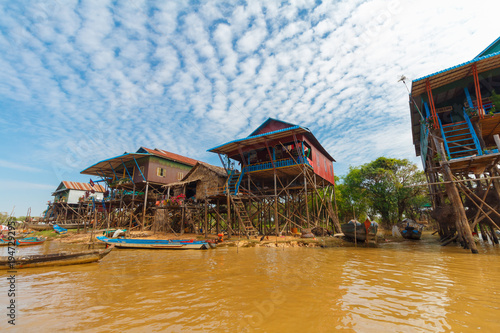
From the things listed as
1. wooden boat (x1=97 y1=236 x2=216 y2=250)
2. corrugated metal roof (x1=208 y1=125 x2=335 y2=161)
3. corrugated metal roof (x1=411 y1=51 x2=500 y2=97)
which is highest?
corrugated metal roof (x1=411 y1=51 x2=500 y2=97)

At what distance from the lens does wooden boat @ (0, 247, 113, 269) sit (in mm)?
8133

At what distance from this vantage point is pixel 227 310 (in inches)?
171

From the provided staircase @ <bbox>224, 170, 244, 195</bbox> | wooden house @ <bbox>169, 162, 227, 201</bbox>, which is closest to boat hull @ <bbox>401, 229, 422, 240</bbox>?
staircase @ <bbox>224, 170, 244, 195</bbox>

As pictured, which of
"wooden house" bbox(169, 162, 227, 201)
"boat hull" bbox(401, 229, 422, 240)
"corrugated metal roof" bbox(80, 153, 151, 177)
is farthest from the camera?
"corrugated metal roof" bbox(80, 153, 151, 177)

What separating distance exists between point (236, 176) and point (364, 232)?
36.7 feet

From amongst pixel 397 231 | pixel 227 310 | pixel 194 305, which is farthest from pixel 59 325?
pixel 397 231

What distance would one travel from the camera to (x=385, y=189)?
2847 cm

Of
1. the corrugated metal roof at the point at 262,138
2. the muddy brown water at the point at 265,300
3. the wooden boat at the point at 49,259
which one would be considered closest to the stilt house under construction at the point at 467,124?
the muddy brown water at the point at 265,300

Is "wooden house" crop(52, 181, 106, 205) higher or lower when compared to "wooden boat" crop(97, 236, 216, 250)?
higher

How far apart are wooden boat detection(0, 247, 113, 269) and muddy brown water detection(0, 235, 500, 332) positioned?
44cm

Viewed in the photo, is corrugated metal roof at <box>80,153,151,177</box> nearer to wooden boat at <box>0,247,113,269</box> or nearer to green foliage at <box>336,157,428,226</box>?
wooden boat at <box>0,247,113,269</box>

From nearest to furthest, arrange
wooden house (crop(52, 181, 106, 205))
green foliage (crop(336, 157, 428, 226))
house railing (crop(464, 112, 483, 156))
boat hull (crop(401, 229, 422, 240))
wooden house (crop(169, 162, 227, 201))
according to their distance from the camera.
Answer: house railing (crop(464, 112, 483, 156)), boat hull (crop(401, 229, 422, 240)), wooden house (crop(169, 162, 227, 201)), green foliage (crop(336, 157, 428, 226)), wooden house (crop(52, 181, 106, 205))

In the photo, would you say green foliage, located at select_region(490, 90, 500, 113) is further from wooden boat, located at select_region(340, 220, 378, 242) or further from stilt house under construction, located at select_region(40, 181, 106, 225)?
stilt house under construction, located at select_region(40, 181, 106, 225)

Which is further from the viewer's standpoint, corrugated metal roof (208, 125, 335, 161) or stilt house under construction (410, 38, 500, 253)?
corrugated metal roof (208, 125, 335, 161)
